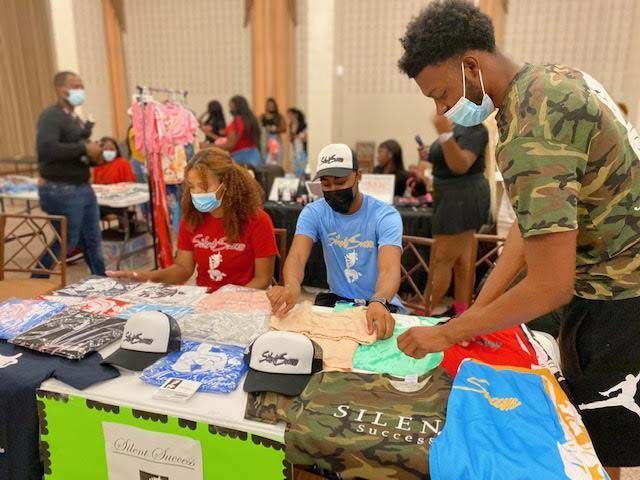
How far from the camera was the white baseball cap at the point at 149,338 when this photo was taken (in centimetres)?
127

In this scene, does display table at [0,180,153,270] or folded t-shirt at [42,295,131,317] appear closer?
folded t-shirt at [42,295,131,317]

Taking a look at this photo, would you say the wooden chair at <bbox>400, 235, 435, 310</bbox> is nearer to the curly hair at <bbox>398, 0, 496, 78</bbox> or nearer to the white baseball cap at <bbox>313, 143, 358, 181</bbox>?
the white baseball cap at <bbox>313, 143, 358, 181</bbox>

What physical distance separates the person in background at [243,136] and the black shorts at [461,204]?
2.65 m

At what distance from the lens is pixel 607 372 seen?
3.59 feet

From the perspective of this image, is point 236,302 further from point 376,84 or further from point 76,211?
point 376,84

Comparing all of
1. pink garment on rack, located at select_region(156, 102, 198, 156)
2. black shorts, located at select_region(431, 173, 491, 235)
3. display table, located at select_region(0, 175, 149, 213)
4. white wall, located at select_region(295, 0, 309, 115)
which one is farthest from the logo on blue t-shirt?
white wall, located at select_region(295, 0, 309, 115)

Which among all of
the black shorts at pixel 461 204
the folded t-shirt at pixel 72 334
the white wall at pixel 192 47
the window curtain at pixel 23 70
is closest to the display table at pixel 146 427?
the folded t-shirt at pixel 72 334

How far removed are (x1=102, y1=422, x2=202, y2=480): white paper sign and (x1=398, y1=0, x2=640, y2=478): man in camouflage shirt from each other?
54 cm

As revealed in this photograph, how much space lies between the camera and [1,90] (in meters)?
6.86

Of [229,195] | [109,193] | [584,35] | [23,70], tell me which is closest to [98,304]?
[229,195]

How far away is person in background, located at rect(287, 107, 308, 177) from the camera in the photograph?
6887 millimetres

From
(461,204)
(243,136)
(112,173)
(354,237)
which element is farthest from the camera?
(243,136)

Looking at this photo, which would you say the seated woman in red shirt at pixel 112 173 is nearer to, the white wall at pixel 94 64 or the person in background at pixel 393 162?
the white wall at pixel 94 64

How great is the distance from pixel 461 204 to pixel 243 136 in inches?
116
